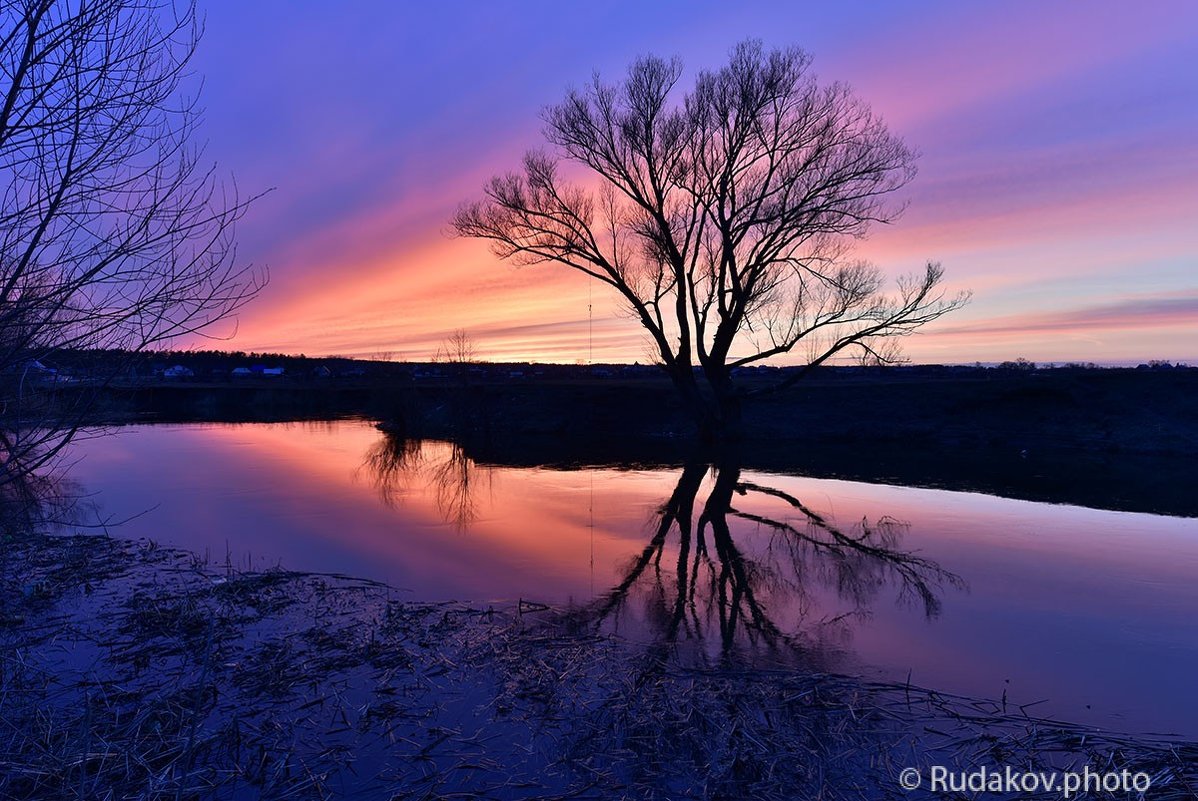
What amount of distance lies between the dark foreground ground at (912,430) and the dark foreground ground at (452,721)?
12.1m

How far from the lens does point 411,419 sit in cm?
3497

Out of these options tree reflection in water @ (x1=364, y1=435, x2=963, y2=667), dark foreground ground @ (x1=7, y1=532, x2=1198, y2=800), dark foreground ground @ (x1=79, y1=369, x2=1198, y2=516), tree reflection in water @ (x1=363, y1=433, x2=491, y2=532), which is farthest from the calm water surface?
dark foreground ground @ (x1=79, y1=369, x2=1198, y2=516)

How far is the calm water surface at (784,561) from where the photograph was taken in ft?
21.3

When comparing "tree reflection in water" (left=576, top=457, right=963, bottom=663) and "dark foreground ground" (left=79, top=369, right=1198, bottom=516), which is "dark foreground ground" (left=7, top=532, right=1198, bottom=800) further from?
"dark foreground ground" (left=79, top=369, right=1198, bottom=516)

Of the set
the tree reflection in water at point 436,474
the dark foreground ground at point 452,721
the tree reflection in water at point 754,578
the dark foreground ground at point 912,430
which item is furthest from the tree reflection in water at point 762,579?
the dark foreground ground at point 912,430

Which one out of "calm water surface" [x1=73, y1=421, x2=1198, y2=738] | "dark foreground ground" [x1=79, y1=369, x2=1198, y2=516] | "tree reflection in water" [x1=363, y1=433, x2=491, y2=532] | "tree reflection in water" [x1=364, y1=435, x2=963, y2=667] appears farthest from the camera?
"dark foreground ground" [x1=79, y1=369, x2=1198, y2=516]

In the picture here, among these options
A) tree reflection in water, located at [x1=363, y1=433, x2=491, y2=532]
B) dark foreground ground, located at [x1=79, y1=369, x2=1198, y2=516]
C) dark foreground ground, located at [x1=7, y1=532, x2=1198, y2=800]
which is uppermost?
dark foreground ground, located at [x1=79, y1=369, x2=1198, y2=516]

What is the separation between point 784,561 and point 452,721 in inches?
247

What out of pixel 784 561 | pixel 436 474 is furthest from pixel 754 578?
pixel 436 474

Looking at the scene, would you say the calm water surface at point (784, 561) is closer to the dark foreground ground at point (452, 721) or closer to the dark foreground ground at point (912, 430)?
the dark foreground ground at point (452, 721)

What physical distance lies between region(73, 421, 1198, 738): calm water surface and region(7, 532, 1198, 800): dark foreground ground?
75 centimetres

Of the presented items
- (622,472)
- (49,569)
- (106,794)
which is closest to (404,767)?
(106,794)

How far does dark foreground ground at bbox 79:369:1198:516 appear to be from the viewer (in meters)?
18.2

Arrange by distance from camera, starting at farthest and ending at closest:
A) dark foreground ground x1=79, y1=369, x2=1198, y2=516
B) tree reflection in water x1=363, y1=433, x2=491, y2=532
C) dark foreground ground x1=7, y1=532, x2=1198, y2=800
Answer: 1. dark foreground ground x1=79, y1=369, x2=1198, y2=516
2. tree reflection in water x1=363, y1=433, x2=491, y2=532
3. dark foreground ground x1=7, y1=532, x2=1198, y2=800
